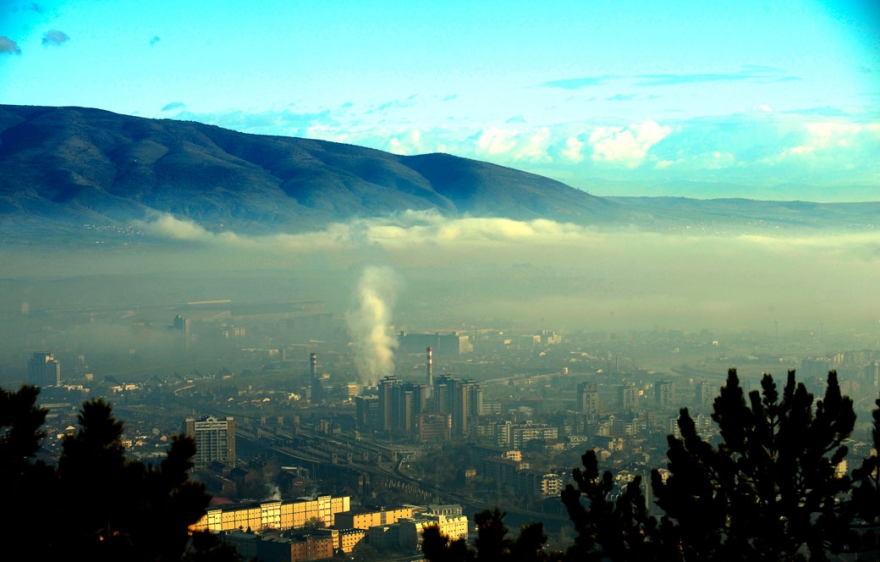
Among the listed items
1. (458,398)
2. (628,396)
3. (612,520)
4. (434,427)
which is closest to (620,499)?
(612,520)

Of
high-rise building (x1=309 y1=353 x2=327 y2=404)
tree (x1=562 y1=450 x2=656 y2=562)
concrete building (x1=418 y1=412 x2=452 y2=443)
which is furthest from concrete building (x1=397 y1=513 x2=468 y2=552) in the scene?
high-rise building (x1=309 y1=353 x2=327 y2=404)

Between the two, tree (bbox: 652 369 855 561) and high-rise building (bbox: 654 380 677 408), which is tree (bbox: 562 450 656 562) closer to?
tree (bbox: 652 369 855 561)

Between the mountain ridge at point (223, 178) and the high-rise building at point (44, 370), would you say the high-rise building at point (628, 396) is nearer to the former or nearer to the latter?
the high-rise building at point (44, 370)

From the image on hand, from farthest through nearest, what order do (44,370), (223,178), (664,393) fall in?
(223,178), (44,370), (664,393)

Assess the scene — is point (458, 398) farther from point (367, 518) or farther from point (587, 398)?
point (367, 518)

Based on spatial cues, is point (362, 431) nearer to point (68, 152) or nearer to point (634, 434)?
point (634, 434)
